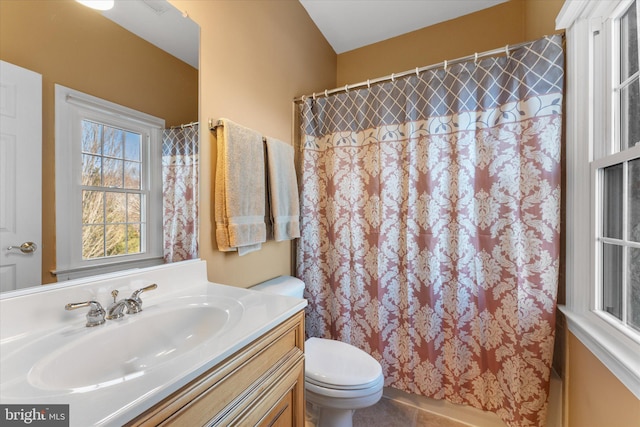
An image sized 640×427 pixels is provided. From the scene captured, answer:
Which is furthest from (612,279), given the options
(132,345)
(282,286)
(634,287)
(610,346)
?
(132,345)

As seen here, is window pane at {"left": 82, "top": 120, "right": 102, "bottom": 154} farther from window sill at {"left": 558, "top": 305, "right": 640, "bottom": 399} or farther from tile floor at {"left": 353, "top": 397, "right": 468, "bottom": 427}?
tile floor at {"left": 353, "top": 397, "right": 468, "bottom": 427}

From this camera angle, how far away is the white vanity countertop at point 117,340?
44 centimetres

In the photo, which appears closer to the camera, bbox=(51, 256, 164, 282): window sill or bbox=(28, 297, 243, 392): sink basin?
bbox=(28, 297, 243, 392): sink basin

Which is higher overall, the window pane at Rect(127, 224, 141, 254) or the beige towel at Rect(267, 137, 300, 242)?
the beige towel at Rect(267, 137, 300, 242)

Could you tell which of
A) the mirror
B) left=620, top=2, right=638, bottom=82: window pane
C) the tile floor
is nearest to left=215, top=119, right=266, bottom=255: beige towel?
the mirror

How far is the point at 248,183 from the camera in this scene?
129 cm

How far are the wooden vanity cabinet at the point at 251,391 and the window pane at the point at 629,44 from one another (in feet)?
4.65

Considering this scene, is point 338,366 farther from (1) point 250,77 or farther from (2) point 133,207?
(1) point 250,77

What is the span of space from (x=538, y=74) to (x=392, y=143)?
70 cm

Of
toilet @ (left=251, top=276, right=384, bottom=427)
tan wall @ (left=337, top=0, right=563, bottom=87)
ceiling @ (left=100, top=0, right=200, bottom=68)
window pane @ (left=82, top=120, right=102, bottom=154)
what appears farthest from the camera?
tan wall @ (left=337, top=0, right=563, bottom=87)

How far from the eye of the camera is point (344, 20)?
192 cm

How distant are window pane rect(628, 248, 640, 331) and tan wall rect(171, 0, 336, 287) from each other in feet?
4.97

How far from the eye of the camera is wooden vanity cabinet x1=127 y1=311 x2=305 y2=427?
0.51 m

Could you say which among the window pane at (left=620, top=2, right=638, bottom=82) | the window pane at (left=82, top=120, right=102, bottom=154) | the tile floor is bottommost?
the tile floor
